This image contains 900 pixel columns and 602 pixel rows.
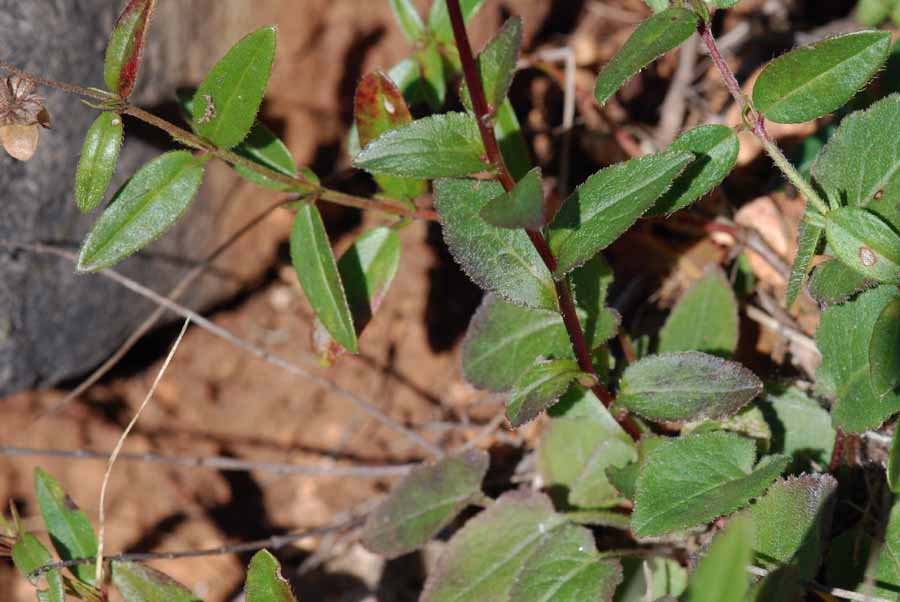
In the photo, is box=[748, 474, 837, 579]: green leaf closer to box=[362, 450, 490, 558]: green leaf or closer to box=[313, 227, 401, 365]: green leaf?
box=[362, 450, 490, 558]: green leaf

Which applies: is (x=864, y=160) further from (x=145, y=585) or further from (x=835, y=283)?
(x=145, y=585)

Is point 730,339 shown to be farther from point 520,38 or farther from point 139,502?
point 139,502

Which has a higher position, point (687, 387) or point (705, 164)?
point (705, 164)

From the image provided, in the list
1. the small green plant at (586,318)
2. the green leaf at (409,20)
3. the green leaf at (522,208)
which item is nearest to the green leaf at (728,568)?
the small green plant at (586,318)

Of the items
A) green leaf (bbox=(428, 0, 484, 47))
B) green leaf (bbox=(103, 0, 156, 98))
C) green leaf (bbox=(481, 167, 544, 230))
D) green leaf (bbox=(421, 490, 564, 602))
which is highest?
green leaf (bbox=(428, 0, 484, 47))

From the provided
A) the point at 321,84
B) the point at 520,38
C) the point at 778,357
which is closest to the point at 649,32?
the point at 520,38

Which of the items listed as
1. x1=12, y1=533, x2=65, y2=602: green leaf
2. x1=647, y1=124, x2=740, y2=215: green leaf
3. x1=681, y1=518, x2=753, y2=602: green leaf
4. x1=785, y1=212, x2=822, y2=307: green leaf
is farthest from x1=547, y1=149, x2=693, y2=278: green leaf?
x1=12, y1=533, x2=65, y2=602: green leaf

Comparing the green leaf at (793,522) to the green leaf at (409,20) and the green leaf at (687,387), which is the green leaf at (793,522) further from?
the green leaf at (409,20)

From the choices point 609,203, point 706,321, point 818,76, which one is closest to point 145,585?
point 609,203
